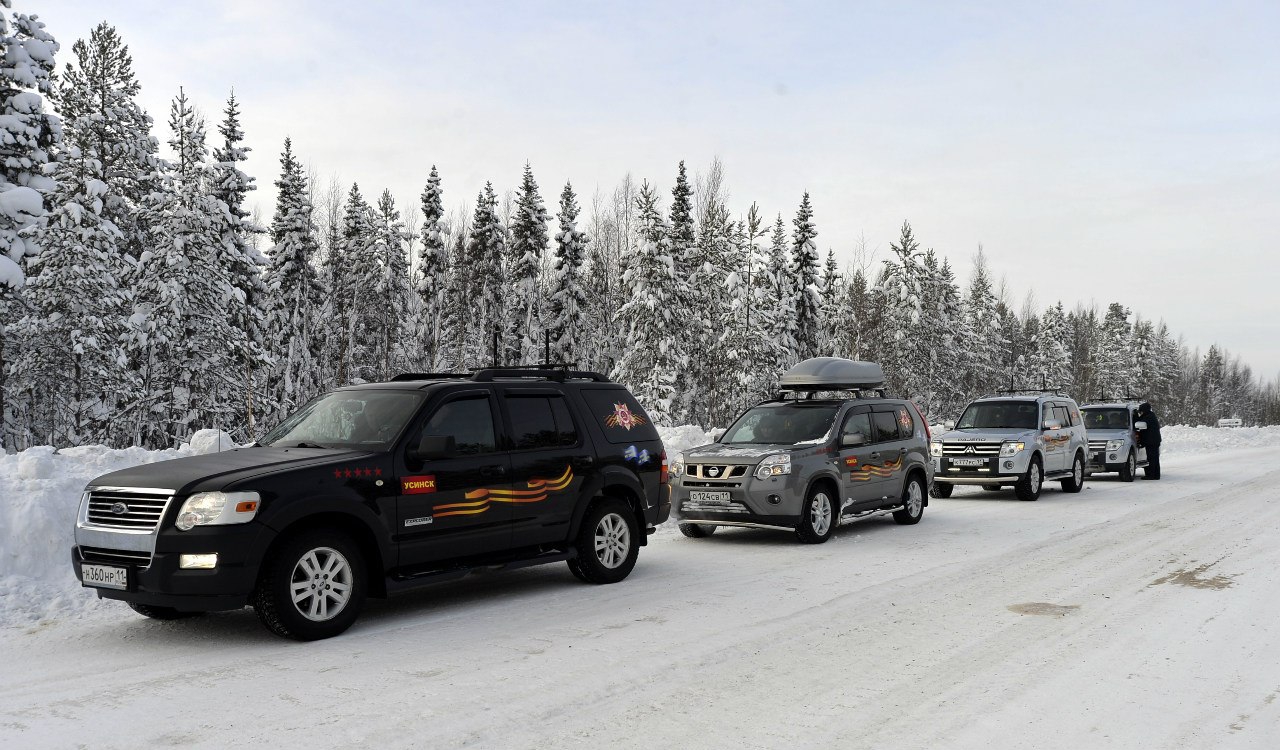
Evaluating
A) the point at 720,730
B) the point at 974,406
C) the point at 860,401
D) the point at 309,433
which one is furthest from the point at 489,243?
the point at 720,730

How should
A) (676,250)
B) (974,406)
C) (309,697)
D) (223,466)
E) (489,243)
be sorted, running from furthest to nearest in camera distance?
(489,243) → (676,250) → (974,406) → (223,466) → (309,697)

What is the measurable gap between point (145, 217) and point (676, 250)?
1990cm

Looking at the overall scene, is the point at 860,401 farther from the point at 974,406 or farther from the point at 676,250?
the point at 676,250

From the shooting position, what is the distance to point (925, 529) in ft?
44.9

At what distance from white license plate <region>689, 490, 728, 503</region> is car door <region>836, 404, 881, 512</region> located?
1709 millimetres

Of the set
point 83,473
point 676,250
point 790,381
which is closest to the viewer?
point 83,473

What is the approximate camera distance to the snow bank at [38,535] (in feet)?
25.5

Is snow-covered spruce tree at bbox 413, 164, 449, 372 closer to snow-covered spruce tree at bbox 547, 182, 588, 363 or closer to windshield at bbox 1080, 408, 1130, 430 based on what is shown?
snow-covered spruce tree at bbox 547, 182, 588, 363

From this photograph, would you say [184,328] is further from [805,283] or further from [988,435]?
[805,283]

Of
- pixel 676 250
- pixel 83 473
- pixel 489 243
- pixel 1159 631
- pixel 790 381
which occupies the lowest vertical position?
pixel 1159 631

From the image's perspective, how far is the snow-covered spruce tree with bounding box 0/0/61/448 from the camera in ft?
75.7

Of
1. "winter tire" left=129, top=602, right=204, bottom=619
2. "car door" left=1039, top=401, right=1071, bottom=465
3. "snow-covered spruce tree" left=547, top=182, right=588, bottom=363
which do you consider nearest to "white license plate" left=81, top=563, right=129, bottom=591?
"winter tire" left=129, top=602, right=204, bottom=619

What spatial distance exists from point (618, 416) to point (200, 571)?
175 inches

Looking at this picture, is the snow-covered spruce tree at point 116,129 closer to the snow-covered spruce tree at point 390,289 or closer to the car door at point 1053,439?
the snow-covered spruce tree at point 390,289
